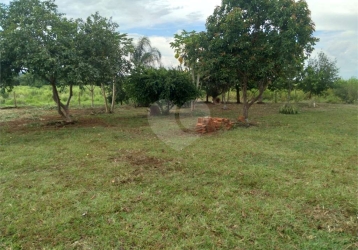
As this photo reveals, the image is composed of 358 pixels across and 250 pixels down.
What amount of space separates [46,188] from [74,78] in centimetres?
449

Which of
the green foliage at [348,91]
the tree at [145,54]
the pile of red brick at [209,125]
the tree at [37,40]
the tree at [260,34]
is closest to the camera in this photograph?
the tree at [37,40]

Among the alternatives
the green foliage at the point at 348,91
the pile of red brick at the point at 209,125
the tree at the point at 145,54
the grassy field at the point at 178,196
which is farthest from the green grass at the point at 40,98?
the green foliage at the point at 348,91

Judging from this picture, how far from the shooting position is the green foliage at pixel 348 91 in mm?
23130

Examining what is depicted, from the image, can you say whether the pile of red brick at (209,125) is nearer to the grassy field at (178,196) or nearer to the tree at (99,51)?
the grassy field at (178,196)

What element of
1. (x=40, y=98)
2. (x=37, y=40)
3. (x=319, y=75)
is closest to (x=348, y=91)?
(x=319, y=75)

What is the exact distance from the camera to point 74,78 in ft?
24.3

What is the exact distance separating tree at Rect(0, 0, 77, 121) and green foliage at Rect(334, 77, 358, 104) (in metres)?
22.7

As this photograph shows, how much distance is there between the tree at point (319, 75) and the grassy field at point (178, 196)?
45.9 ft

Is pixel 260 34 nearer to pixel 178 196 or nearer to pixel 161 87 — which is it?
pixel 161 87

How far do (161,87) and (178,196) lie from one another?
9.26 m

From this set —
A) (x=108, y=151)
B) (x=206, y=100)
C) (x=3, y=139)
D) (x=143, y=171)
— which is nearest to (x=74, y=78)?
(x=3, y=139)

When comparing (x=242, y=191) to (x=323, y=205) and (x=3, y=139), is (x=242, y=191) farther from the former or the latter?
(x=3, y=139)

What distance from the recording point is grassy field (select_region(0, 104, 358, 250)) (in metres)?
2.50

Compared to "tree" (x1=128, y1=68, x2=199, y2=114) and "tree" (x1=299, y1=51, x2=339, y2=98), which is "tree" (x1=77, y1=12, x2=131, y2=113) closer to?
"tree" (x1=128, y1=68, x2=199, y2=114)
